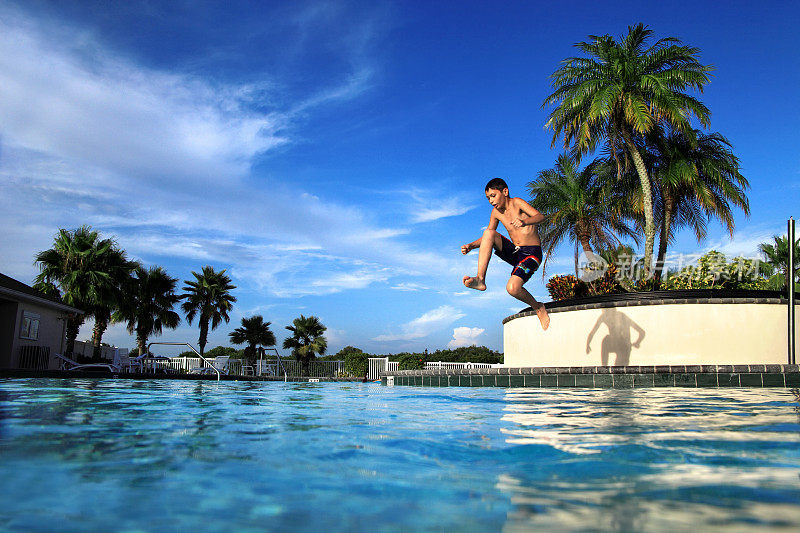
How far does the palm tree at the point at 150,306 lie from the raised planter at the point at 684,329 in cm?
2542

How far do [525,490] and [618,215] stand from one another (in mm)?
23250

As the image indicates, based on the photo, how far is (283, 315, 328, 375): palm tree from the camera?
33444 mm

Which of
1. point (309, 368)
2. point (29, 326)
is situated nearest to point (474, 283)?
point (29, 326)

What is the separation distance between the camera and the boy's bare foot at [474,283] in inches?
288

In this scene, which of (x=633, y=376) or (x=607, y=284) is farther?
(x=607, y=284)

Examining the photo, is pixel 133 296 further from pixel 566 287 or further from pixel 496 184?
pixel 496 184

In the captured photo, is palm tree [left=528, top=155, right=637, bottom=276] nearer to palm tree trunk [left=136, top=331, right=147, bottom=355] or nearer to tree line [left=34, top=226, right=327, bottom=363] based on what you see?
tree line [left=34, top=226, right=327, bottom=363]

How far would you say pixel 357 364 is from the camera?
30484 millimetres

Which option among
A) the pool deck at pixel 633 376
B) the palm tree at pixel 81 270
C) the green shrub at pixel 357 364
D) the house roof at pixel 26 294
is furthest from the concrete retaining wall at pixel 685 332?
the palm tree at pixel 81 270

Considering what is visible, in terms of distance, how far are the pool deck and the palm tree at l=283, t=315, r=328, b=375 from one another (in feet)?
79.9

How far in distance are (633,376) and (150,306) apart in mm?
29742

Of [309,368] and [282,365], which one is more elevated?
[282,365]

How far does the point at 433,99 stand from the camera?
1597 cm

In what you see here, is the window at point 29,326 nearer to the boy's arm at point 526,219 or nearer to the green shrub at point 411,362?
the green shrub at point 411,362
